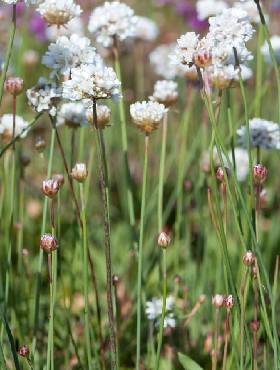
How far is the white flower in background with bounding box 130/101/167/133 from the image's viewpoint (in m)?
1.22

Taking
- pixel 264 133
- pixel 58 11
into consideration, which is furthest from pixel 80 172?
pixel 264 133

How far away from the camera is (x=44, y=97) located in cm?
127

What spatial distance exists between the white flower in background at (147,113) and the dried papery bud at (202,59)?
187 mm

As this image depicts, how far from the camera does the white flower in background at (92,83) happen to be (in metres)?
1.05

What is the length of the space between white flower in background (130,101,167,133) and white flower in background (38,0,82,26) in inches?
9.2

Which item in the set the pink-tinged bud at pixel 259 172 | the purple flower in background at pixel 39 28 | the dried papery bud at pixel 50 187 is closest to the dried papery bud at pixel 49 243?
the dried papery bud at pixel 50 187

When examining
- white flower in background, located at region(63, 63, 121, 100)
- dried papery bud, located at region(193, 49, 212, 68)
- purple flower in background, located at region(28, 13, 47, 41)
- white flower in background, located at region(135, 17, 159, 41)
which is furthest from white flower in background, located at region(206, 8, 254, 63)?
purple flower in background, located at region(28, 13, 47, 41)

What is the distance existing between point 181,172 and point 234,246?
46cm

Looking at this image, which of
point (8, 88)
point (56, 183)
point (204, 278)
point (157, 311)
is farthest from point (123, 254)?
point (56, 183)

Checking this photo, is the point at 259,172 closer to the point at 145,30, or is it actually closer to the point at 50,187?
the point at 50,187

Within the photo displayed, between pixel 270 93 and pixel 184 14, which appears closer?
pixel 270 93

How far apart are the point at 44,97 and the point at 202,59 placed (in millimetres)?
346

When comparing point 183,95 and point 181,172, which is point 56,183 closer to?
point 181,172

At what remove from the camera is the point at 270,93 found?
2.99 metres
